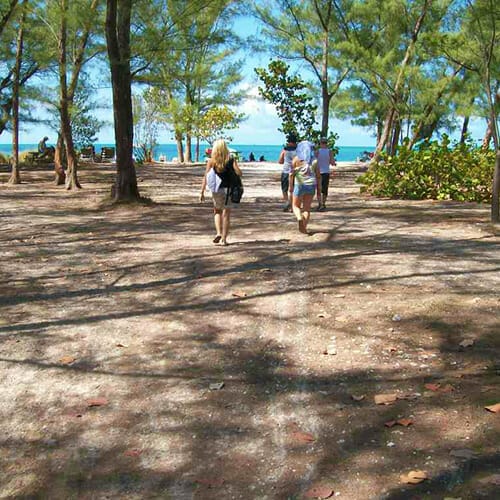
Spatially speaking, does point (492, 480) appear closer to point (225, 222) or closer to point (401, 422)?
point (401, 422)

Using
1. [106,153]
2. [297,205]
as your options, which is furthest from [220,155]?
[106,153]

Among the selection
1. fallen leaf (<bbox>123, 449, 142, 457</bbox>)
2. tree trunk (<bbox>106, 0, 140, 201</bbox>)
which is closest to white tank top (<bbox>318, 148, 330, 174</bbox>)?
tree trunk (<bbox>106, 0, 140, 201</bbox>)

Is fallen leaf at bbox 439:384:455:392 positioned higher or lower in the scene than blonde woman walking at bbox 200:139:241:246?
lower

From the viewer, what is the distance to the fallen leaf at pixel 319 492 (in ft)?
11.8

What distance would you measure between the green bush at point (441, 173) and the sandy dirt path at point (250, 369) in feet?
22.8

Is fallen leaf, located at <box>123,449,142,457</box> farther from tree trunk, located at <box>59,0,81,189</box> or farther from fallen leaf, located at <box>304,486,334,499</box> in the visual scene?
tree trunk, located at <box>59,0,81,189</box>

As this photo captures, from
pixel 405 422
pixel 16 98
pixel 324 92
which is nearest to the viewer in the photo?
pixel 405 422

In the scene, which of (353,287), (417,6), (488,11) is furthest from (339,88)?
(353,287)

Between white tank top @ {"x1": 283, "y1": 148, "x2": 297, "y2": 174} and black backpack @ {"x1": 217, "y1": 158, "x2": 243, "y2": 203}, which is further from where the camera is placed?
white tank top @ {"x1": 283, "y1": 148, "x2": 297, "y2": 174}

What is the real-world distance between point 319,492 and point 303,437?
0.66 m

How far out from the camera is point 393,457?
3922 mm

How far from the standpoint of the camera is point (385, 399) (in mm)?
4707

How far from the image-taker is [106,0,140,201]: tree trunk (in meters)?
15.4

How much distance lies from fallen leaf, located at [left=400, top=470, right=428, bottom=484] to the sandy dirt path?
45 mm
